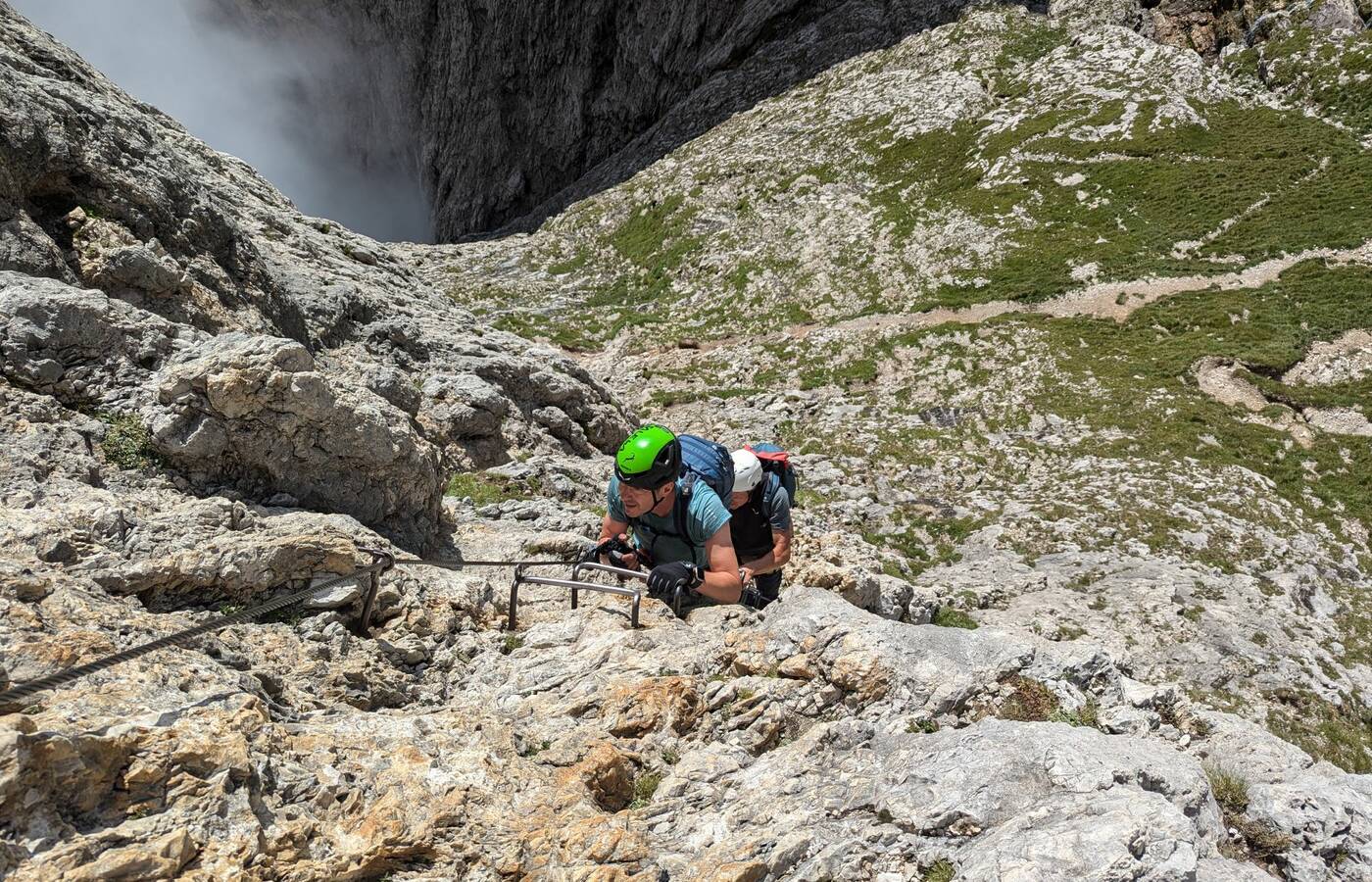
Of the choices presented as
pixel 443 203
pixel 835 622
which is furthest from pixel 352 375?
pixel 443 203

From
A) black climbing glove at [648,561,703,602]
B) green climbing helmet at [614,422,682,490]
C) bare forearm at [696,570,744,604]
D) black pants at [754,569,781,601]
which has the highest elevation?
green climbing helmet at [614,422,682,490]

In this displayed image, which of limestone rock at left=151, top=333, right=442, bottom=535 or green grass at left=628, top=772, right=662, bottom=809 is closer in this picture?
green grass at left=628, top=772, right=662, bottom=809

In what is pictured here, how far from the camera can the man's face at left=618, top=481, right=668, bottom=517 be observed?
6.97 metres

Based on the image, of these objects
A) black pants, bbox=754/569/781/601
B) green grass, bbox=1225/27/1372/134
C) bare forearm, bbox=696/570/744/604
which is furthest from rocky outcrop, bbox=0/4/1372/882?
green grass, bbox=1225/27/1372/134

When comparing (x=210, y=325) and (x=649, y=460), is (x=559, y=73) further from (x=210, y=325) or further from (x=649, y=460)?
(x=649, y=460)

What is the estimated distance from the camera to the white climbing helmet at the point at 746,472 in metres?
8.23

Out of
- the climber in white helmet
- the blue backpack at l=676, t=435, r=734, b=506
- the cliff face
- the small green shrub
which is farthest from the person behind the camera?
the cliff face

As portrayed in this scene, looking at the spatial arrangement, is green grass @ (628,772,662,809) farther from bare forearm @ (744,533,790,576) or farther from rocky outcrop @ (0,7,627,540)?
rocky outcrop @ (0,7,627,540)

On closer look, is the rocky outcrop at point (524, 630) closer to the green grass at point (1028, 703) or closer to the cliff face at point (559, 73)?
the green grass at point (1028, 703)

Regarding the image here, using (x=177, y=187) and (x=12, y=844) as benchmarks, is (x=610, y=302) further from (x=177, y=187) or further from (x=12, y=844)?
(x=12, y=844)

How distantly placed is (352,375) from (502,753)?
29.7 feet

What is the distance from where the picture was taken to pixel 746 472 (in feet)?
27.1

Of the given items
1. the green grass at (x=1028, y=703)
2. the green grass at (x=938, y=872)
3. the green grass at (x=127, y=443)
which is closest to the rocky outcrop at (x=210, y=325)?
the green grass at (x=127, y=443)

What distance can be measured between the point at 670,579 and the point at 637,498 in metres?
0.95
